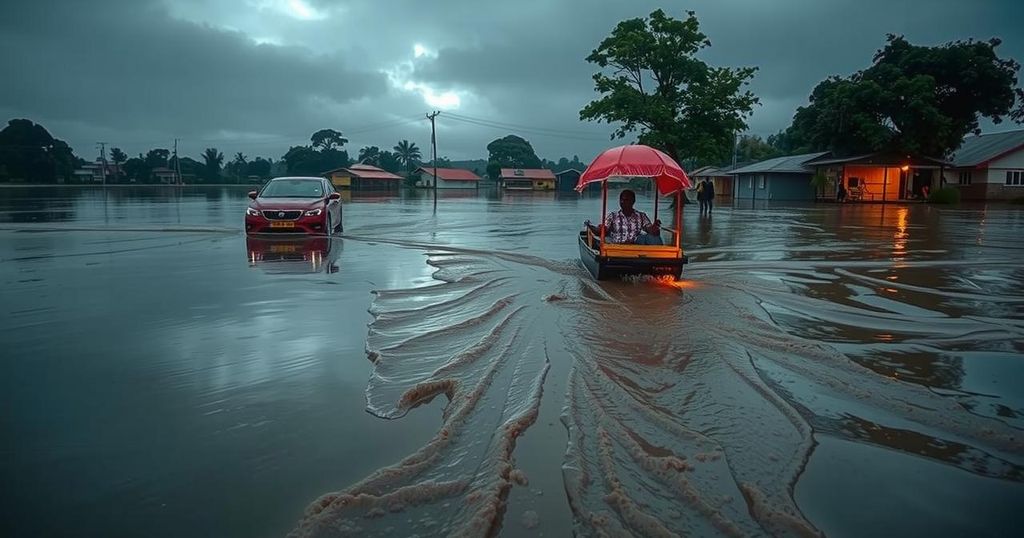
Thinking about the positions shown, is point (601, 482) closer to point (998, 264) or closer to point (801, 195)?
point (998, 264)

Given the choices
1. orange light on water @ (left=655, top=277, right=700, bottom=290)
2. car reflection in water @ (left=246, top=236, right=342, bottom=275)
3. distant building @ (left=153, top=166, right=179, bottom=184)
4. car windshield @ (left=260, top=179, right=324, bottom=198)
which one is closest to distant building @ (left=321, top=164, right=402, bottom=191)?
distant building @ (left=153, top=166, right=179, bottom=184)

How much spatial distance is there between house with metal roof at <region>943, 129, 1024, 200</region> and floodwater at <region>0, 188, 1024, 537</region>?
44869 mm

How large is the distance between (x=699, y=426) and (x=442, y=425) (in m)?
1.67

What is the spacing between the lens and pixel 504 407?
4426 mm

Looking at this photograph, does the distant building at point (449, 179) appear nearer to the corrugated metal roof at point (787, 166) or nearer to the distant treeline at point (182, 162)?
the distant treeline at point (182, 162)

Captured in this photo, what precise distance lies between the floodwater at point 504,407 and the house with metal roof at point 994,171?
44.9 meters

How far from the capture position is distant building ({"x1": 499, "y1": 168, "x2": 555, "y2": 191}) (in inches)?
3708

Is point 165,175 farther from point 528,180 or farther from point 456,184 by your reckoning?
point 528,180

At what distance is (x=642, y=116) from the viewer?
3491 cm

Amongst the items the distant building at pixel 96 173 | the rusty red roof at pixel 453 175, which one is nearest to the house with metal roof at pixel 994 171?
the rusty red roof at pixel 453 175

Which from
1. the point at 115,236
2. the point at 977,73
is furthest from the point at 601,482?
the point at 977,73

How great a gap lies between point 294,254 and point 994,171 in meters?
51.2

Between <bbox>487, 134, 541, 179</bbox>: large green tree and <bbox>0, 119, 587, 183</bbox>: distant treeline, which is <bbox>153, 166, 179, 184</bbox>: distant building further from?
<bbox>487, 134, 541, 179</bbox>: large green tree

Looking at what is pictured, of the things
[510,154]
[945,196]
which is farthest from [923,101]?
[510,154]
